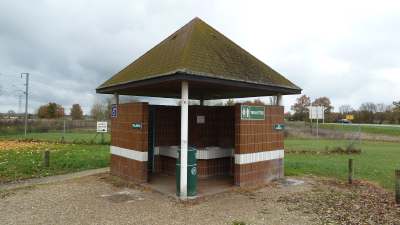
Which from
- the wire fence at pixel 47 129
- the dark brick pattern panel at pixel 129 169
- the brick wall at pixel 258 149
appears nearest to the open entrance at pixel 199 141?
the dark brick pattern panel at pixel 129 169

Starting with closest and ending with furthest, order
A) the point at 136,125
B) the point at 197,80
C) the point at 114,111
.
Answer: the point at 197,80
the point at 136,125
the point at 114,111

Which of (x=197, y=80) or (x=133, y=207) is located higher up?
(x=197, y=80)

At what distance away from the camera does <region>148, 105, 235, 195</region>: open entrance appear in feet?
32.1

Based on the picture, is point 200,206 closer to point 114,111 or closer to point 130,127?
point 130,127

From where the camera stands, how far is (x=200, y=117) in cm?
1038

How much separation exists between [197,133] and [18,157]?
9.00 m

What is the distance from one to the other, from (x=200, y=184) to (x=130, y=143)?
234cm

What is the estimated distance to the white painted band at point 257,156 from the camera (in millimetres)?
8595

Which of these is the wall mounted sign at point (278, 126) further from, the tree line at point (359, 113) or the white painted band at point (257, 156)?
the tree line at point (359, 113)

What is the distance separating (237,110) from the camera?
341 inches

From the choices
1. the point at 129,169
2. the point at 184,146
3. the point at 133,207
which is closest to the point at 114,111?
the point at 129,169

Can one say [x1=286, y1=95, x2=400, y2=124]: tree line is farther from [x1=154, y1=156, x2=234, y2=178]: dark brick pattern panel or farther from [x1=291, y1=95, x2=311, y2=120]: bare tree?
[x1=154, y1=156, x2=234, y2=178]: dark brick pattern panel

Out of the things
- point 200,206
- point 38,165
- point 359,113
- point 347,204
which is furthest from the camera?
point 359,113

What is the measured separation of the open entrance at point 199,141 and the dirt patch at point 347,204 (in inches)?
95.2
